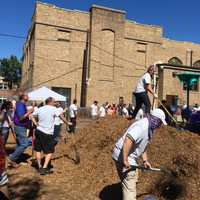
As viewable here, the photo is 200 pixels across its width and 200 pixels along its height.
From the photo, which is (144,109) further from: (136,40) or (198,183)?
(136,40)

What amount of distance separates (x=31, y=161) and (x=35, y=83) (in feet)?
77.1

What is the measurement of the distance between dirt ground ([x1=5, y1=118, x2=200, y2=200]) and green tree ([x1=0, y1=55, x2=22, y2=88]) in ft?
244

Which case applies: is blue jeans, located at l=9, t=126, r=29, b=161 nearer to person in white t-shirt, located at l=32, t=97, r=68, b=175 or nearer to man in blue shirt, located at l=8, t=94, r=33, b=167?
man in blue shirt, located at l=8, t=94, r=33, b=167

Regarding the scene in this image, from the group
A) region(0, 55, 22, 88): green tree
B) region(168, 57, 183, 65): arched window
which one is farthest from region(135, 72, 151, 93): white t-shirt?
region(0, 55, 22, 88): green tree

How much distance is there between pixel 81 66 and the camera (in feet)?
117

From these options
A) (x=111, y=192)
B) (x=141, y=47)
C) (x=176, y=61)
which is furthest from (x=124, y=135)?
(x=176, y=61)

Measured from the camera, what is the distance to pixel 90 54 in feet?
117

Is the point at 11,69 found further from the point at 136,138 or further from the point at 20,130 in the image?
the point at 136,138

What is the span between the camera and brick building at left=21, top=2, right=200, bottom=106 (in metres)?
34.0

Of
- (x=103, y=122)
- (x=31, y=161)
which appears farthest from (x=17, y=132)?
(x=103, y=122)

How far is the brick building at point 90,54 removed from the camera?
111 feet

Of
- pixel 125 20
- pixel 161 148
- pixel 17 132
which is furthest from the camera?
pixel 125 20

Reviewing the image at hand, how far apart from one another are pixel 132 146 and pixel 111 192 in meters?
2.44

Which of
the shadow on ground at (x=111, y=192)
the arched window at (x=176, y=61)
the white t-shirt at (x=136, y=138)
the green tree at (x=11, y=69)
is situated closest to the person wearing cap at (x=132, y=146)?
the white t-shirt at (x=136, y=138)
